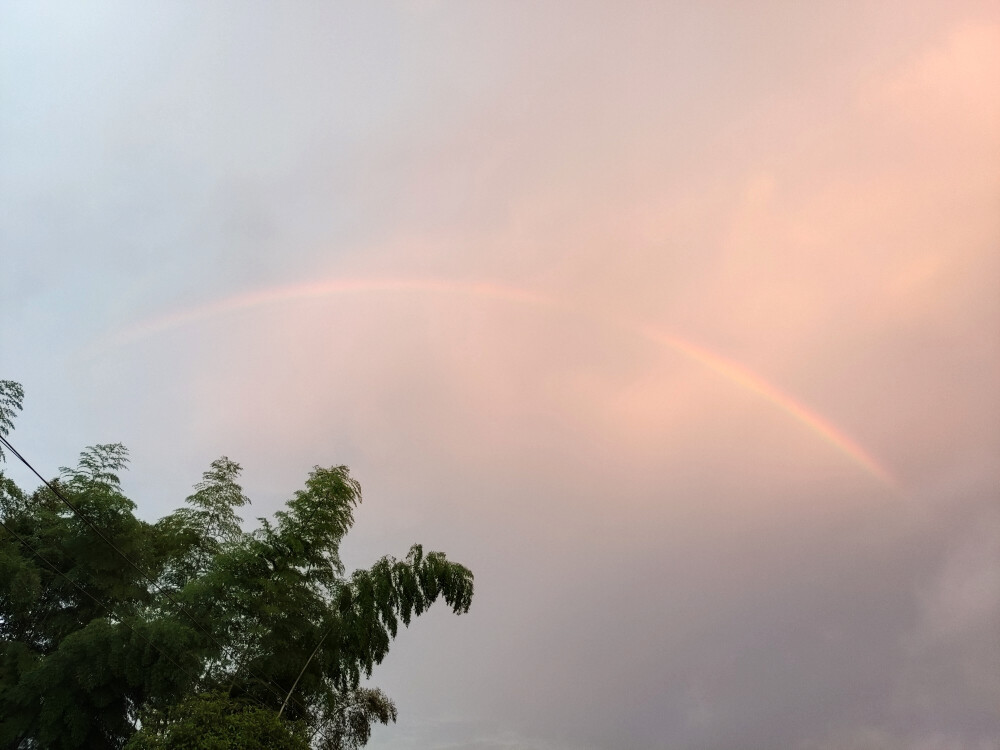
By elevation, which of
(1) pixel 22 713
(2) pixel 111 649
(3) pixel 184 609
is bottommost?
(1) pixel 22 713

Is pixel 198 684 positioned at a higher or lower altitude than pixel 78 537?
lower

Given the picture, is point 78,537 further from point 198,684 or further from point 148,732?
point 148,732

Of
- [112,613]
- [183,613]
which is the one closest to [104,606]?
[112,613]

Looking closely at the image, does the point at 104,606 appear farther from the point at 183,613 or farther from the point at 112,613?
the point at 183,613

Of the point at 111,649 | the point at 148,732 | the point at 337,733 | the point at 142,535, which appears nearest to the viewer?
the point at 148,732

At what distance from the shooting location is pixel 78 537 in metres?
19.7

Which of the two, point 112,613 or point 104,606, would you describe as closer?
point 112,613

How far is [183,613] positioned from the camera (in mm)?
18250

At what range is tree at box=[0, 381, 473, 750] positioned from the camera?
1730 centimetres

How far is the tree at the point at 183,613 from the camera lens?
56.7 feet

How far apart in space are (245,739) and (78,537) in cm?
814

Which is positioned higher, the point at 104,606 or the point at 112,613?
the point at 104,606

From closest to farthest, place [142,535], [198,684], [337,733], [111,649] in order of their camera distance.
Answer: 1. [111,649]
2. [198,684]
3. [142,535]
4. [337,733]

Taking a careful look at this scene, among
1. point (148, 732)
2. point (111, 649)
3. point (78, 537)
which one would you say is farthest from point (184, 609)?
point (78, 537)
